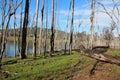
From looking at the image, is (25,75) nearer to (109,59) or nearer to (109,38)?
(109,59)

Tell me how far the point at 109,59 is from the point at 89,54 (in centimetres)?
85

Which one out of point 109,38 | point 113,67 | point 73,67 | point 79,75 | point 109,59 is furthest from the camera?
point 109,38

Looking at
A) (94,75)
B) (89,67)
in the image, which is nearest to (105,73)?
(94,75)

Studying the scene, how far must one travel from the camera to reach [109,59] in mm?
9977

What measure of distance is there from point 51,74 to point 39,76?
1006mm

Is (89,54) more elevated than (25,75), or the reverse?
(89,54)

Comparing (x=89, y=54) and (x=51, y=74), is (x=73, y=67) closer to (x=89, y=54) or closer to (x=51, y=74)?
(x=51, y=74)

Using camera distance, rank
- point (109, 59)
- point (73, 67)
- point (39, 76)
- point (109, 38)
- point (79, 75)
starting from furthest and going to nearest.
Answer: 1. point (109, 38)
2. point (73, 67)
3. point (79, 75)
4. point (39, 76)
5. point (109, 59)

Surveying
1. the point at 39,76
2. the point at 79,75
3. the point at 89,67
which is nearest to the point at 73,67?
the point at 89,67

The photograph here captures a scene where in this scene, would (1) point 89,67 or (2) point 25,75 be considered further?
(1) point 89,67

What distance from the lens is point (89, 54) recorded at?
10125mm

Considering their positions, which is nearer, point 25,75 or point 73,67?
point 25,75

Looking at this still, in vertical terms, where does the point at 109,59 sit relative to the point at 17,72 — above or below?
above

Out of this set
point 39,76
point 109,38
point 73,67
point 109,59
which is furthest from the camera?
point 109,38
